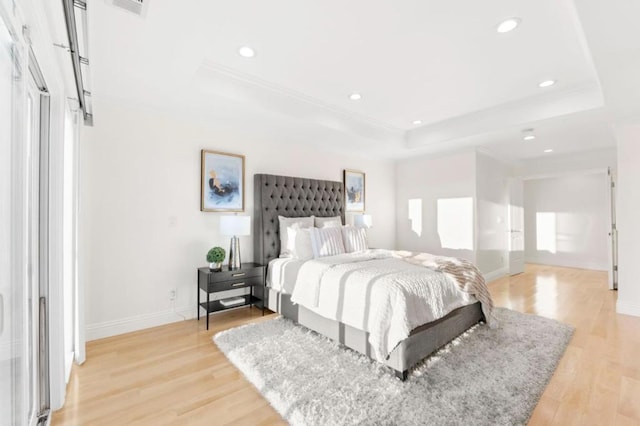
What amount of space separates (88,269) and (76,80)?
1.80m

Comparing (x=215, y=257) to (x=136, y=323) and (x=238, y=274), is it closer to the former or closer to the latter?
(x=238, y=274)

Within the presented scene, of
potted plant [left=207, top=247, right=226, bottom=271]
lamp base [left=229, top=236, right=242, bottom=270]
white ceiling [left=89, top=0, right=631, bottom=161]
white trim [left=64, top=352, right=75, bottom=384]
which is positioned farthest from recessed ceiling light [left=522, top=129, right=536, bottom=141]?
white trim [left=64, top=352, right=75, bottom=384]

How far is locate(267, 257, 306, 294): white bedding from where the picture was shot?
3.27 m

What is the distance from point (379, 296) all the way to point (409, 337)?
1.18ft

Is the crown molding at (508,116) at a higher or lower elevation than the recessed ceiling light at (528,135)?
higher

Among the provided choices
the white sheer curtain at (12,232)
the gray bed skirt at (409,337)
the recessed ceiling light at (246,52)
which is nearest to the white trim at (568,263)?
the gray bed skirt at (409,337)

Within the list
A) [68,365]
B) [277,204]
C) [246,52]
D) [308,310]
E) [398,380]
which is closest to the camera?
[398,380]

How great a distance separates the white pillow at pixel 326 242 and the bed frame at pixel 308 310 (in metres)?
0.64

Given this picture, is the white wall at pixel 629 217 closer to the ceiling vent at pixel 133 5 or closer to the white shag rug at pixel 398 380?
the white shag rug at pixel 398 380

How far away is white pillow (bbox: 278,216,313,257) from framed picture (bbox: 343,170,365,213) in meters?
1.30

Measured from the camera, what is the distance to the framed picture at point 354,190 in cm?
518

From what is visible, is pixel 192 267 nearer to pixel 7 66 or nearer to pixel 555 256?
pixel 7 66

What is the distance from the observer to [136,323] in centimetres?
312

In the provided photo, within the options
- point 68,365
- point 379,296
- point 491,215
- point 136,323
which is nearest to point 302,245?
point 379,296
